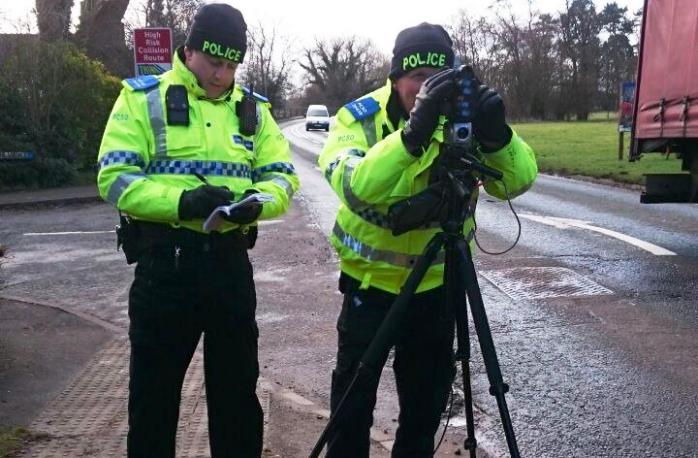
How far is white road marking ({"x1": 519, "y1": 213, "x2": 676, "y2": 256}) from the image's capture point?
9469 millimetres

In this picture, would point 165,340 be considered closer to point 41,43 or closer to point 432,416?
point 432,416

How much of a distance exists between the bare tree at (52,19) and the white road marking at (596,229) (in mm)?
16081

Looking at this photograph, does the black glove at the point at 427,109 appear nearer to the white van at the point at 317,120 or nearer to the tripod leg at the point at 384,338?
the tripod leg at the point at 384,338

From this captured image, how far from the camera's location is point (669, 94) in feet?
30.8

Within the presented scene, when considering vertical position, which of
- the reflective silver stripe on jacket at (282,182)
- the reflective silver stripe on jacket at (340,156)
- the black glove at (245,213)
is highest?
the reflective silver stripe on jacket at (340,156)

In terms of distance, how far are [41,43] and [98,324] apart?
14.2 m

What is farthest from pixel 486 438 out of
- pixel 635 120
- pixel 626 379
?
pixel 635 120

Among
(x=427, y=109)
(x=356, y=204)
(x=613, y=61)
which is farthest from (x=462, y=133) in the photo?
(x=613, y=61)

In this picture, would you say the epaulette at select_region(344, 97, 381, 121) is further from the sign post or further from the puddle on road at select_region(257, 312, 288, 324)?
the sign post

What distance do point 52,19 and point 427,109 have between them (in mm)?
25079

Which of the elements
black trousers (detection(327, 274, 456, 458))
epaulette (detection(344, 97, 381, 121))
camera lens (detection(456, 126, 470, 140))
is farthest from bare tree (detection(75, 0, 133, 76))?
camera lens (detection(456, 126, 470, 140))

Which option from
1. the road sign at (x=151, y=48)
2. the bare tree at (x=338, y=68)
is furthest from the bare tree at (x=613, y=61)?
the road sign at (x=151, y=48)

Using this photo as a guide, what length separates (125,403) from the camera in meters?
4.53

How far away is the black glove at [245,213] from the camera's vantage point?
2775 millimetres
